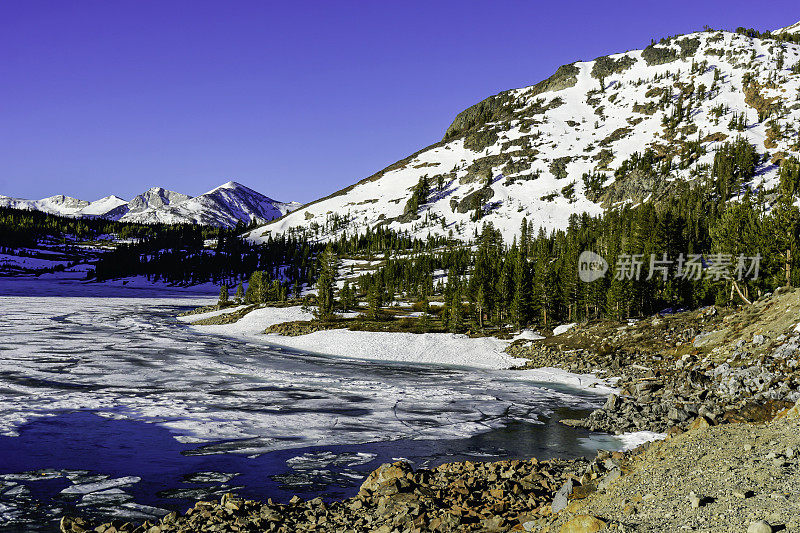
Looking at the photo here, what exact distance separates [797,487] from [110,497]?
17.7 m

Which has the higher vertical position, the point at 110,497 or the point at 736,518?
the point at 736,518

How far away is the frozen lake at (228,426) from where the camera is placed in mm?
15633

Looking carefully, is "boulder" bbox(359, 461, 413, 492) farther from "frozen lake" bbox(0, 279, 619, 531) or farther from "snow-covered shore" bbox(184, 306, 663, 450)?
"snow-covered shore" bbox(184, 306, 663, 450)

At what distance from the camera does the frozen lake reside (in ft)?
51.3

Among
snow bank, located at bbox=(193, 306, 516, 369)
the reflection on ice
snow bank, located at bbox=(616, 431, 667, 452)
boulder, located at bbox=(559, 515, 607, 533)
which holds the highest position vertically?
boulder, located at bbox=(559, 515, 607, 533)

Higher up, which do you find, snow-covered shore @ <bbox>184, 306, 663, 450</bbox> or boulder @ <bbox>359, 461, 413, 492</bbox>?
boulder @ <bbox>359, 461, 413, 492</bbox>

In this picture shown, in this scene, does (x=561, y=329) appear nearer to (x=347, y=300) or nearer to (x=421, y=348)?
(x=421, y=348)

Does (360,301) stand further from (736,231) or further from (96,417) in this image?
(96,417)

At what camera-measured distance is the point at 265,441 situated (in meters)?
21.2

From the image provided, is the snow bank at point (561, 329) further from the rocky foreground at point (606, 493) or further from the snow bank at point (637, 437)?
the snow bank at point (637, 437)

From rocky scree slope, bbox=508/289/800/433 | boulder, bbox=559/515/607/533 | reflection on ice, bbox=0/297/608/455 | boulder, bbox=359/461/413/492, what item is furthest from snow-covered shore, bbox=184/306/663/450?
boulder, bbox=559/515/607/533

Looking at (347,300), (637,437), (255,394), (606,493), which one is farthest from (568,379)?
(347,300)

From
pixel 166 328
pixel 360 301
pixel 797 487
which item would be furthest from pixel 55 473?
pixel 360 301

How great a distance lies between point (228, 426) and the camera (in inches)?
924
